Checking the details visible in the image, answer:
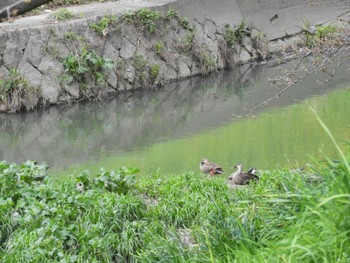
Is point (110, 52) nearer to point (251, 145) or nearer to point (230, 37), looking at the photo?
point (230, 37)

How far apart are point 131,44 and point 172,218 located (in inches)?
416

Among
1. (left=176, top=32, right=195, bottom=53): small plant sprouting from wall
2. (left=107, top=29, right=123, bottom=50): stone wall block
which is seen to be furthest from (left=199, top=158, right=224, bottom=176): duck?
(left=176, top=32, right=195, bottom=53): small plant sprouting from wall

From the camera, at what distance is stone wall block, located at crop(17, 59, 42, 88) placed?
1546 cm

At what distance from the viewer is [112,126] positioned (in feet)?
47.2

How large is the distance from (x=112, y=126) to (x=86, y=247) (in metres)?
8.12

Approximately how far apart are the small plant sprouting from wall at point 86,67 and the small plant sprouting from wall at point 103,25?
0.59m

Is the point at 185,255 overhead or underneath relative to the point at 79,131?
overhead

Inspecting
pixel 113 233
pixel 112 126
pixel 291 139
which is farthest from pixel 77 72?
pixel 113 233

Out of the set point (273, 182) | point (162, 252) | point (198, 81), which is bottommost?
point (198, 81)

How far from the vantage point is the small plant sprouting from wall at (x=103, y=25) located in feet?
55.3

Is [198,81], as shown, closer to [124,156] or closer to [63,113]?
[63,113]

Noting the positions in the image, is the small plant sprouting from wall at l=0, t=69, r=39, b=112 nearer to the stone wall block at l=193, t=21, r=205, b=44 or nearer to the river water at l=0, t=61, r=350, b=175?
the river water at l=0, t=61, r=350, b=175

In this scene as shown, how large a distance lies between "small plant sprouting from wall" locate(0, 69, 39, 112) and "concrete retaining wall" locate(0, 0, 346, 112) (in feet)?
0.25

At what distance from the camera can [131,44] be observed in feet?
57.0
